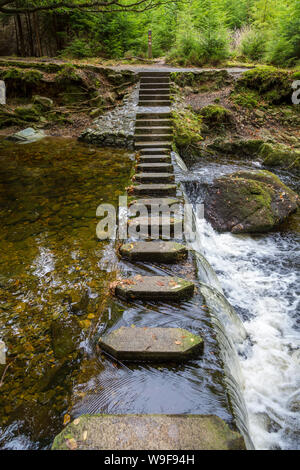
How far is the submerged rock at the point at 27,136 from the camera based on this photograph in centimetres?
811

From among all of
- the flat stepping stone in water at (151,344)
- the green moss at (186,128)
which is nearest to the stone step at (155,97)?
the green moss at (186,128)

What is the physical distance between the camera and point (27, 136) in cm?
825

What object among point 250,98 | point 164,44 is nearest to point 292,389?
point 250,98

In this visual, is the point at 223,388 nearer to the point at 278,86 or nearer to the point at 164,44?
the point at 278,86

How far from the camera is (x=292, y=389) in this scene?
103 inches

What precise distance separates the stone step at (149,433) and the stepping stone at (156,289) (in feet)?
3.68

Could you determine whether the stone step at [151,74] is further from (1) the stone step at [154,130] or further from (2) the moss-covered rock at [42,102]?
(1) the stone step at [154,130]

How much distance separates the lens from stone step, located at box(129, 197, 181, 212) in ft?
14.5

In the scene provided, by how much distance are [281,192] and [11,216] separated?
5098 mm

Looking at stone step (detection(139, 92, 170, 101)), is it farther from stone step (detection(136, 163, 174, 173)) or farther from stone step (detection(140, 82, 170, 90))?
stone step (detection(136, 163, 174, 173))

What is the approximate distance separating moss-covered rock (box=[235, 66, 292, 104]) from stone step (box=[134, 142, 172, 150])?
4.87 m

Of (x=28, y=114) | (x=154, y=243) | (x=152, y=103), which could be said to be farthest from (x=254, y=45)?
(x=154, y=243)

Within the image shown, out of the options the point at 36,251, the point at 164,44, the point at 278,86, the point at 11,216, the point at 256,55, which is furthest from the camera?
the point at 164,44

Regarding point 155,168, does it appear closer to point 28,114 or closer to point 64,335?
point 64,335
